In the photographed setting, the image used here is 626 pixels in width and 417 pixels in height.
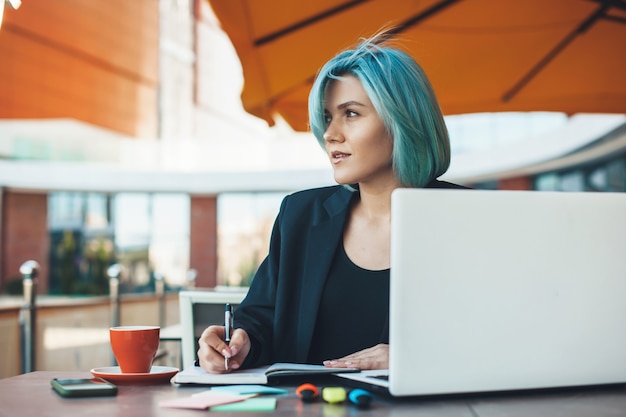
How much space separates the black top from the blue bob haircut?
0.26m

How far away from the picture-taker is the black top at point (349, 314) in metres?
1.58

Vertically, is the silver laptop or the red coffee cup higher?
the silver laptop

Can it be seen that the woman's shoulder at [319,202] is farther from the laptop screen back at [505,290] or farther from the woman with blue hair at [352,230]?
the laptop screen back at [505,290]

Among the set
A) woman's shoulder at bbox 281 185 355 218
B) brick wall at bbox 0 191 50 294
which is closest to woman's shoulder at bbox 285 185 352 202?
woman's shoulder at bbox 281 185 355 218

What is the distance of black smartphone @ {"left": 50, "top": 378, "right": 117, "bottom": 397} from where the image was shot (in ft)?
3.47

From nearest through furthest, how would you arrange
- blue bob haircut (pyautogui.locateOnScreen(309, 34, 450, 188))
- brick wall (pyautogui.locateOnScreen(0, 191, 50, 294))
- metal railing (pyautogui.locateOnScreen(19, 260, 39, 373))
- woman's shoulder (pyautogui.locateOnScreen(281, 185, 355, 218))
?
blue bob haircut (pyautogui.locateOnScreen(309, 34, 450, 188)), woman's shoulder (pyautogui.locateOnScreen(281, 185, 355, 218)), metal railing (pyautogui.locateOnScreen(19, 260, 39, 373)), brick wall (pyautogui.locateOnScreen(0, 191, 50, 294))

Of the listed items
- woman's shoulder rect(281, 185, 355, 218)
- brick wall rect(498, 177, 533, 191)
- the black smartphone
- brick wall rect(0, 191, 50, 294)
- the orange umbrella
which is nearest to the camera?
the black smartphone

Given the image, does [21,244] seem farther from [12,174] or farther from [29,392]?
[29,392]

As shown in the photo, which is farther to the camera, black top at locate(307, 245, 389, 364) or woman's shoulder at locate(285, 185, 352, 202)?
woman's shoulder at locate(285, 185, 352, 202)

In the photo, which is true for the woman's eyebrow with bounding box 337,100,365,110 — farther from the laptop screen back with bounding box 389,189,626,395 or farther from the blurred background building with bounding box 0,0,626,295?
the blurred background building with bounding box 0,0,626,295

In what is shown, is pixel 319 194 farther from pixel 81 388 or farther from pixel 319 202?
pixel 81 388

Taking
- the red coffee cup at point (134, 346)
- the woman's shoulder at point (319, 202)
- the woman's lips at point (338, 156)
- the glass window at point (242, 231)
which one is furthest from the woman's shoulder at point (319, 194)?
the glass window at point (242, 231)

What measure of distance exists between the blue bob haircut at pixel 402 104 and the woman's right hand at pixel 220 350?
0.55 meters

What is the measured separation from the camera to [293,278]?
1638 mm
